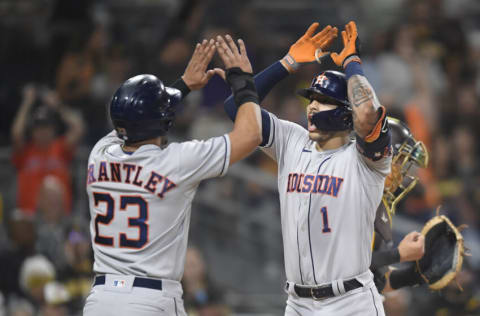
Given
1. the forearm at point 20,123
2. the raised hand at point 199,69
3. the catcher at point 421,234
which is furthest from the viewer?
Result: the forearm at point 20,123

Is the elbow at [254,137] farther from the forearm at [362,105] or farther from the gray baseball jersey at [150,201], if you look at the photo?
the forearm at [362,105]

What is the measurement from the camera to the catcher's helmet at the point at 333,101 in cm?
479

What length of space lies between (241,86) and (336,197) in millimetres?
797

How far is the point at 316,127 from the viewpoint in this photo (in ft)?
15.8

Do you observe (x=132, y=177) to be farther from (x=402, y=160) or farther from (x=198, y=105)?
(x=198, y=105)

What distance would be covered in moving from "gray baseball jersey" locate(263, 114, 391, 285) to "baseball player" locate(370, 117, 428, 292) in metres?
0.46

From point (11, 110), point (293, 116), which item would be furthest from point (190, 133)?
point (11, 110)

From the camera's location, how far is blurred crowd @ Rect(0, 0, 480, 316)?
26.1ft

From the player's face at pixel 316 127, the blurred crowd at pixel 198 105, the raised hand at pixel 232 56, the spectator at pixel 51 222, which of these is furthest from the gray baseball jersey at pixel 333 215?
the spectator at pixel 51 222

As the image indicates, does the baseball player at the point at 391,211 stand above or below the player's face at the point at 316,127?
below

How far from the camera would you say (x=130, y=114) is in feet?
14.6

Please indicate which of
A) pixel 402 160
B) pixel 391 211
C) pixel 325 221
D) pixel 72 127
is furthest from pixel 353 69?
pixel 72 127

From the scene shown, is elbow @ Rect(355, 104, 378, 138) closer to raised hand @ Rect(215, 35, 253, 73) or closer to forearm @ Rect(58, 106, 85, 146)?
raised hand @ Rect(215, 35, 253, 73)

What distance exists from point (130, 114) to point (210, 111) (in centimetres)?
531
